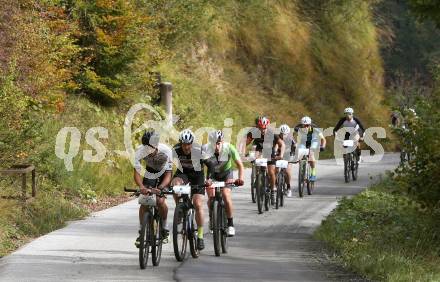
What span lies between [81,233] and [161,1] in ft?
43.7

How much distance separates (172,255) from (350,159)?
1323 centimetres

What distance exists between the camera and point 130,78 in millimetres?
24688

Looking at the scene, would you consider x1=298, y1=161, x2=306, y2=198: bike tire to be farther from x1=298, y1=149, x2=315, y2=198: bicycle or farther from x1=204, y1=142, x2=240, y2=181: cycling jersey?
x1=204, y1=142, x2=240, y2=181: cycling jersey

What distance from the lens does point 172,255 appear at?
1394cm

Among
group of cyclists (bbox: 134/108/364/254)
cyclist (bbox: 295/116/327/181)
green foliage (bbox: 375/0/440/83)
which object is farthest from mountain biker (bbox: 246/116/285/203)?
green foliage (bbox: 375/0/440/83)

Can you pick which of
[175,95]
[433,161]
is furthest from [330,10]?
[433,161]

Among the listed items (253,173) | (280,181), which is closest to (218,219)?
(253,173)

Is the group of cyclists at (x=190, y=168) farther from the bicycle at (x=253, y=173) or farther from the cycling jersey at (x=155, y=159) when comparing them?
the bicycle at (x=253, y=173)

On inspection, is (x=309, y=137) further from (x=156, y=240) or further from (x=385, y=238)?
(x=156, y=240)

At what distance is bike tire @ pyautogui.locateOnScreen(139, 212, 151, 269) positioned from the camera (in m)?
12.4

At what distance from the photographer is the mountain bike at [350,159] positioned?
25.6 metres

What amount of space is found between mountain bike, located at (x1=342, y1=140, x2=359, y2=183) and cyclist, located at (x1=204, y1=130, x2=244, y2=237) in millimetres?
10900

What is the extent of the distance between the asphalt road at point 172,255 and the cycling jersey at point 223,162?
1095 millimetres

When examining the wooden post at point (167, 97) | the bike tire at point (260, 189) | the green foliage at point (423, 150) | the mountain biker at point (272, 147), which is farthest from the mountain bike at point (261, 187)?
the wooden post at point (167, 97)
